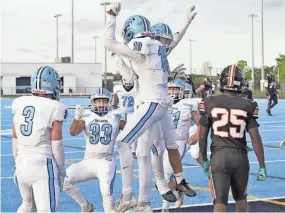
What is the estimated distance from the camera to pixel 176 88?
8.13 metres

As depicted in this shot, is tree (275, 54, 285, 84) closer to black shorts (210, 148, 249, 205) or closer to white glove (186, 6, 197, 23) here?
white glove (186, 6, 197, 23)

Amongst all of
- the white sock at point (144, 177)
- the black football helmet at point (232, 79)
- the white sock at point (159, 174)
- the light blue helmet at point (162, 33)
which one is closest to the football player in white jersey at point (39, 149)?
the white sock at point (144, 177)

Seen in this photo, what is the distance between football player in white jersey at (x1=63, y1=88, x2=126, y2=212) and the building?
183 feet

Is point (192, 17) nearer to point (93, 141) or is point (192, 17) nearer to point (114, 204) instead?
point (93, 141)

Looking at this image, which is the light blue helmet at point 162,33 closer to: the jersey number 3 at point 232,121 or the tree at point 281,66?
the jersey number 3 at point 232,121

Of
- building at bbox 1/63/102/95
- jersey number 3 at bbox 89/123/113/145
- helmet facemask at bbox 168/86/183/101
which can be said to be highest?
building at bbox 1/63/102/95

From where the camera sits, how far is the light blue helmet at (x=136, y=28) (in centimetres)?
643

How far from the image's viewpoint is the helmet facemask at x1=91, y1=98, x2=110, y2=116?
7.23 metres

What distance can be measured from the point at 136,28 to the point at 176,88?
1.85m

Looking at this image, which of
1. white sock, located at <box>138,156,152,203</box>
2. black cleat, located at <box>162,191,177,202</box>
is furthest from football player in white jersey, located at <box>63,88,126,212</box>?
black cleat, located at <box>162,191,177,202</box>

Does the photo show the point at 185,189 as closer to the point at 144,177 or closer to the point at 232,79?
the point at 144,177

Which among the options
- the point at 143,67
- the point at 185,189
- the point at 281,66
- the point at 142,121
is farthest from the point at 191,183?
the point at 281,66

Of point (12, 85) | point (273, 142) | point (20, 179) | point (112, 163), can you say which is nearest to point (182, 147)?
point (112, 163)

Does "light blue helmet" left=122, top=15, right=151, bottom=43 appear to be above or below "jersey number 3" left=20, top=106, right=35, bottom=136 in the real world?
above
